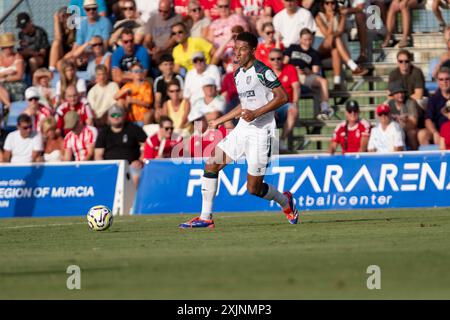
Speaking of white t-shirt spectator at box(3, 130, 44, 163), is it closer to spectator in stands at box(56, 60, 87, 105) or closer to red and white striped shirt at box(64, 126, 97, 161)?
red and white striped shirt at box(64, 126, 97, 161)

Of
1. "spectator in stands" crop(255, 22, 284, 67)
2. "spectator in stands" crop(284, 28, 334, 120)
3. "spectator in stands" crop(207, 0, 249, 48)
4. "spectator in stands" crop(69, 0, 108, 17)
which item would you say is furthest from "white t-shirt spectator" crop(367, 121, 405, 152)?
"spectator in stands" crop(69, 0, 108, 17)

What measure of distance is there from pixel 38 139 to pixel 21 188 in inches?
64.9

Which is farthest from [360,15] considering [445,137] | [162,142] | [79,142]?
[79,142]

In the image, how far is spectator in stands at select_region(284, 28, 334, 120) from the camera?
2508cm

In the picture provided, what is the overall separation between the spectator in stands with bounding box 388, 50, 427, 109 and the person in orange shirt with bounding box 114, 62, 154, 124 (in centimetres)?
539

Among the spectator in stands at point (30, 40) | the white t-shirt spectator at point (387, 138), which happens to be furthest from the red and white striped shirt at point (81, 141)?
the white t-shirt spectator at point (387, 138)

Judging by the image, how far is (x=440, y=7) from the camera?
26844 millimetres

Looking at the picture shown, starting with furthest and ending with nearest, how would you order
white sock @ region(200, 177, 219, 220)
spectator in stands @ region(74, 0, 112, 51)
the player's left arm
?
spectator in stands @ region(74, 0, 112, 51)
white sock @ region(200, 177, 219, 220)
the player's left arm

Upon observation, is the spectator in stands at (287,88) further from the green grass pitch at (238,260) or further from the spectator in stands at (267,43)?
the green grass pitch at (238,260)

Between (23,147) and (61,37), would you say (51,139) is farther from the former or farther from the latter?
(61,37)

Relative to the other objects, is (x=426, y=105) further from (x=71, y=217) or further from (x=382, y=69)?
(x=71, y=217)

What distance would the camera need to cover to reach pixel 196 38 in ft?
85.7

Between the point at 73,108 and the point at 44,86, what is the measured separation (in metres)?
1.73
